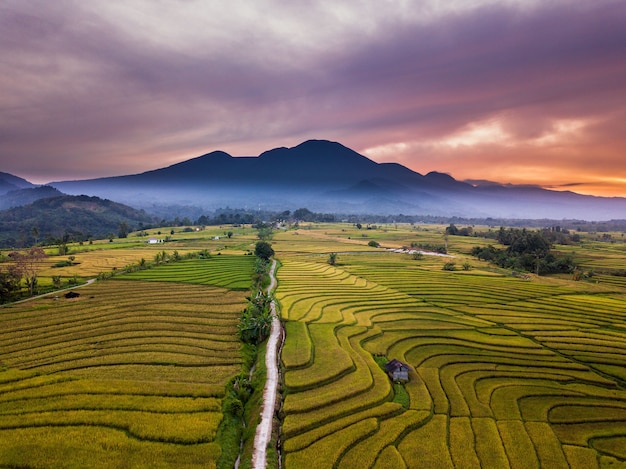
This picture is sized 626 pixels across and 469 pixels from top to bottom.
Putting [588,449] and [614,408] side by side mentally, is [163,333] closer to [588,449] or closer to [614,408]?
[588,449]

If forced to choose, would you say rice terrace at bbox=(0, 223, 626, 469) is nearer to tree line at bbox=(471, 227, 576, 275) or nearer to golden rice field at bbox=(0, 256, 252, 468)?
golden rice field at bbox=(0, 256, 252, 468)

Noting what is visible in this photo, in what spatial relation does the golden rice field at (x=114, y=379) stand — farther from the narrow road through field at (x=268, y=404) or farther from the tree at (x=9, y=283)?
the tree at (x=9, y=283)

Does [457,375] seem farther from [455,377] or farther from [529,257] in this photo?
[529,257]

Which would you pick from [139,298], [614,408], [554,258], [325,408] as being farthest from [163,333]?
[554,258]

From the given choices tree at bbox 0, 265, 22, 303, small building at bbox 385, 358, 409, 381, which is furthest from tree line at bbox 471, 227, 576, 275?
tree at bbox 0, 265, 22, 303

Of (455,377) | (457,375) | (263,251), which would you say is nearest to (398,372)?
(455,377)

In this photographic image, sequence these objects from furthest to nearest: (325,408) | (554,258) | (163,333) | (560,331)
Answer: (554,258)
(560,331)
(163,333)
(325,408)
